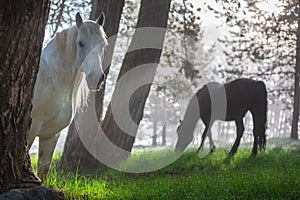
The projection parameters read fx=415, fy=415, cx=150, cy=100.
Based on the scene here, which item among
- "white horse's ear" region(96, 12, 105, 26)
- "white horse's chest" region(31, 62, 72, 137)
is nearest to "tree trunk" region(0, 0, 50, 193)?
"white horse's chest" region(31, 62, 72, 137)

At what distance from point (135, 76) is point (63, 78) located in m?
4.20

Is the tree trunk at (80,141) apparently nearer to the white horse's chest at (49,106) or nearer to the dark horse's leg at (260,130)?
the white horse's chest at (49,106)

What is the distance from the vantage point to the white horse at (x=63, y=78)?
19.0 ft

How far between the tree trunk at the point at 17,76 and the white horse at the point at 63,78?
1668 mm

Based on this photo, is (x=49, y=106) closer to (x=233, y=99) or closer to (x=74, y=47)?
(x=74, y=47)

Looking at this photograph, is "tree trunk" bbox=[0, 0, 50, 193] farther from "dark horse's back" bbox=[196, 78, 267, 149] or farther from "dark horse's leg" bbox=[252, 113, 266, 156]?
A: "dark horse's back" bbox=[196, 78, 267, 149]

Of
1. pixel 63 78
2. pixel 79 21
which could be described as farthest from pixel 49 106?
pixel 79 21

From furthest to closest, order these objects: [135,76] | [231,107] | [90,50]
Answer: [231,107] → [135,76] → [90,50]

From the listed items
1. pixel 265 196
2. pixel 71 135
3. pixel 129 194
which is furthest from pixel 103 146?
pixel 265 196

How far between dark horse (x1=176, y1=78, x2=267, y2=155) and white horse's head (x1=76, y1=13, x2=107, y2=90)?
18.5 feet

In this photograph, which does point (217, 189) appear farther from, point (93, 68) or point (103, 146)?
point (103, 146)

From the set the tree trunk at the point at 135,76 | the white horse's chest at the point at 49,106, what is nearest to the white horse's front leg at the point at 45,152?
the white horse's chest at the point at 49,106

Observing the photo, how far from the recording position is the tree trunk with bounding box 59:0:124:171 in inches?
367

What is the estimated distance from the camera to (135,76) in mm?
10250
